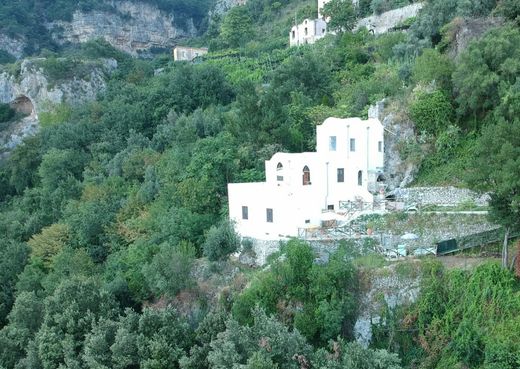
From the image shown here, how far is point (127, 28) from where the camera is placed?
102 m

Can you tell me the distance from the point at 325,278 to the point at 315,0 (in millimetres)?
61261

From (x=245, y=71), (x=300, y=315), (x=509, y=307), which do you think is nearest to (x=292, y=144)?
(x=300, y=315)

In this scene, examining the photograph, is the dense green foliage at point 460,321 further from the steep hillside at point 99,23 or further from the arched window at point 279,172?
the steep hillside at point 99,23

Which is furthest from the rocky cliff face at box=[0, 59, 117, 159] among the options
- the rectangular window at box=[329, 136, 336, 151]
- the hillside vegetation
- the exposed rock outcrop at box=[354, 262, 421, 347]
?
the exposed rock outcrop at box=[354, 262, 421, 347]

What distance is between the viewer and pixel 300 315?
21906 millimetres

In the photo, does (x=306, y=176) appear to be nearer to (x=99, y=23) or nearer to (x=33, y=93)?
(x=33, y=93)

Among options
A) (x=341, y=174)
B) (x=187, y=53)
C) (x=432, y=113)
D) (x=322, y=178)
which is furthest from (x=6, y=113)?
(x=432, y=113)

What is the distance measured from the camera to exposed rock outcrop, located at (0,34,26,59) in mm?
87375

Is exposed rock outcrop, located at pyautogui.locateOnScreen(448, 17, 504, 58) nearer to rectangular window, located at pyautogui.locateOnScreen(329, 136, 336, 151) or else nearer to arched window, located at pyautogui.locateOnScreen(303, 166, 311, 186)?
rectangular window, located at pyautogui.locateOnScreen(329, 136, 336, 151)

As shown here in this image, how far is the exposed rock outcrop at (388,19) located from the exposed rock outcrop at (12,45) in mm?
55990

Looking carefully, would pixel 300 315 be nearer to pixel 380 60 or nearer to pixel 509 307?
pixel 509 307

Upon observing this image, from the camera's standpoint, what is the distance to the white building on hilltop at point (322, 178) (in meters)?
28.4

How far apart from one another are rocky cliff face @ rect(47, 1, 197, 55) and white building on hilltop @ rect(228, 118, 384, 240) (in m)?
75.6

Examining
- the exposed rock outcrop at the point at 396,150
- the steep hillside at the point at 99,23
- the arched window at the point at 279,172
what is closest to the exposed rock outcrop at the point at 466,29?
the exposed rock outcrop at the point at 396,150
